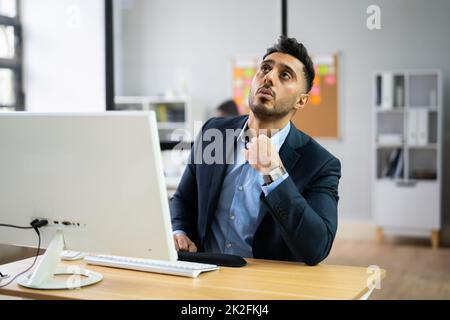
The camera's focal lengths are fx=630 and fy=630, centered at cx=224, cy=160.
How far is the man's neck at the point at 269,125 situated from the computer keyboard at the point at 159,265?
55 centimetres

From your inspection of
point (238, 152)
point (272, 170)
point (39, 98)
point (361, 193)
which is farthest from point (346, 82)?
point (272, 170)

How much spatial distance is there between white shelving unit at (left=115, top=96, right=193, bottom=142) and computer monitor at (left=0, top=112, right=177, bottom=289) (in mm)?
4989

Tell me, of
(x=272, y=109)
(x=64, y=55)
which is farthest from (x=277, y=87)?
(x=64, y=55)

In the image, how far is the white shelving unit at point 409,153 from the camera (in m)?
6.23

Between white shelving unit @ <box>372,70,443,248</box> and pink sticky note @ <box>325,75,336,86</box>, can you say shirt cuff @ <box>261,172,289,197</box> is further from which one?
pink sticky note @ <box>325,75,336,86</box>

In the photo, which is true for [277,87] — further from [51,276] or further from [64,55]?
[64,55]

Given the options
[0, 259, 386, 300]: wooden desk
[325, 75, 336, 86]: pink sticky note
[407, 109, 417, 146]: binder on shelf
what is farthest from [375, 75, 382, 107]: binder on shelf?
[0, 259, 386, 300]: wooden desk

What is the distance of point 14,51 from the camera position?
4520 millimetres

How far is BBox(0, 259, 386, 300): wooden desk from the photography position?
4.95ft

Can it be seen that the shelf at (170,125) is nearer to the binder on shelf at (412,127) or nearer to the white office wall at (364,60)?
the white office wall at (364,60)

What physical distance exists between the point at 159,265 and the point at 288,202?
1.32 ft

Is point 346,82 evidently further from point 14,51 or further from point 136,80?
point 14,51

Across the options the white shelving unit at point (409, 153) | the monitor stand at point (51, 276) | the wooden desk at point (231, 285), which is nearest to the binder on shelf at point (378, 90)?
the white shelving unit at point (409, 153)
